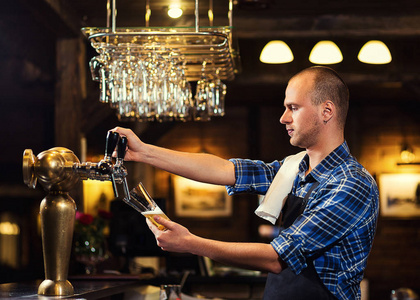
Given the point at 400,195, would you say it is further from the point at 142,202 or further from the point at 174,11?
the point at 142,202

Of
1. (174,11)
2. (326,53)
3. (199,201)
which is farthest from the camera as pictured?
Answer: (199,201)

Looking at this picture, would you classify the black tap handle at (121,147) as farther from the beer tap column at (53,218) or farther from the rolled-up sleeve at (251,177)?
the rolled-up sleeve at (251,177)

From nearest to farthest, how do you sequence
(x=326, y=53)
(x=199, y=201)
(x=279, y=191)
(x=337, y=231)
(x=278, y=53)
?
(x=337, y=231) → (x=279, y=191) → (x=326, y=53) → (x=278, y=53) → (x=199, y=201)

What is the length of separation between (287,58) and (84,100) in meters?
1.87

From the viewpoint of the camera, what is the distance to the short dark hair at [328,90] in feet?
7.23

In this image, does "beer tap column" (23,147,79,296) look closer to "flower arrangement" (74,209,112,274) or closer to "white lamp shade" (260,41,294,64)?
"flower arrangement" (74,209,112,274)

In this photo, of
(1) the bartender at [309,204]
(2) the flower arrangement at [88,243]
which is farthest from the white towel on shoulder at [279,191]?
(2) the flower arrangement at [88,243]

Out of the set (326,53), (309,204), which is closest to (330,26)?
(326,53)

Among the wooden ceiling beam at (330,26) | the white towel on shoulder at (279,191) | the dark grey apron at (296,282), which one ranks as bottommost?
the dark grey apron at (296,282)

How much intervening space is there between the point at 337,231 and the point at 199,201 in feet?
24.2

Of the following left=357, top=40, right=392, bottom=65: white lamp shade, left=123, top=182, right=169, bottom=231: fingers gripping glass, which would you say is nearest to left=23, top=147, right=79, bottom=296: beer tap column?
left=123, top=182, right=169, bottom=231: fingers gripping glass

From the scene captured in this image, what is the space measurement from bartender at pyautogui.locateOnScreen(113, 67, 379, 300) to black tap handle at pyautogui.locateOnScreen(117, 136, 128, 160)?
0.10 metres

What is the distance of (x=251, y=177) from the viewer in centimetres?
244

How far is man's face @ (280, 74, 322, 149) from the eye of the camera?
2.18 metres
